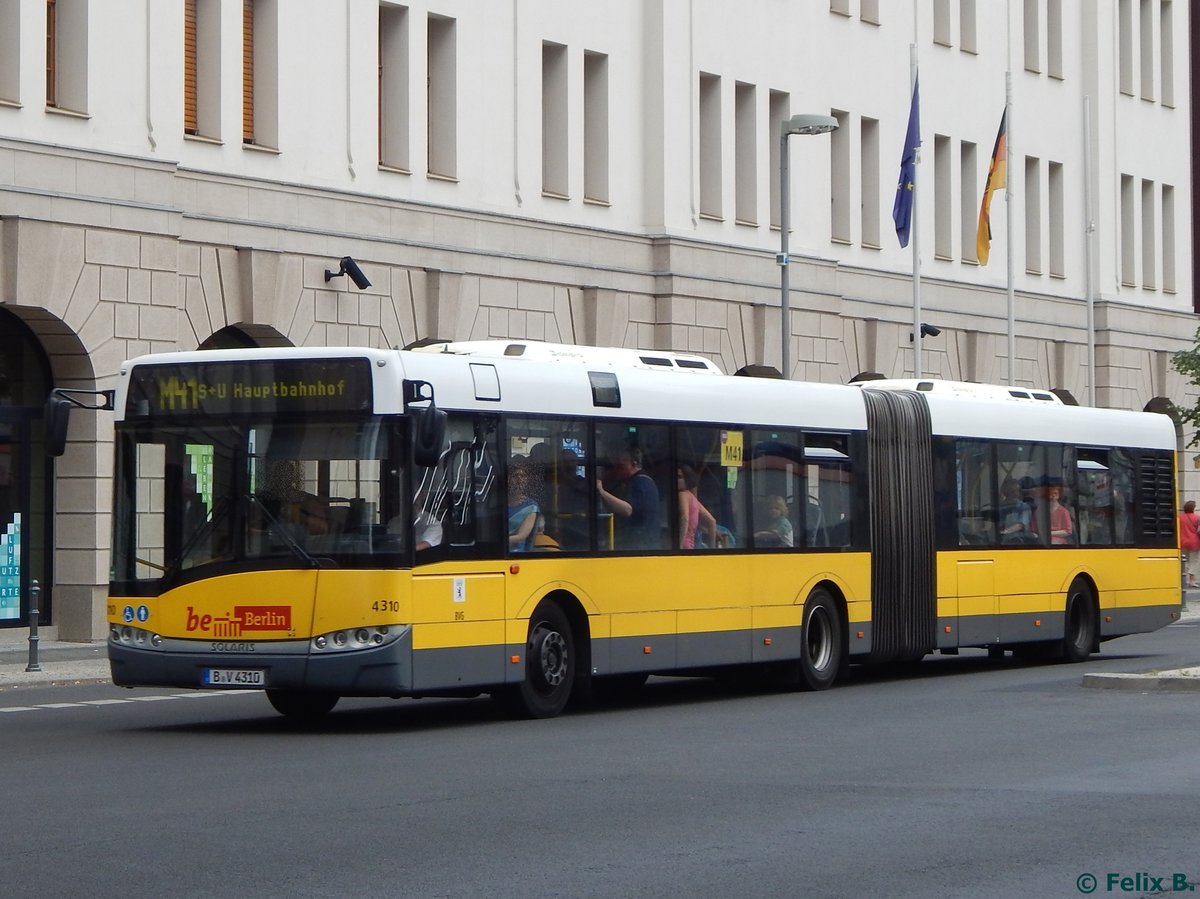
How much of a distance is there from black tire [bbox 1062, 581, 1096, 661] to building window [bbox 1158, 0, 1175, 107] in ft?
99.8

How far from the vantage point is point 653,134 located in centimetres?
3756

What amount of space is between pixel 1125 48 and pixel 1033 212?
A: 5.83m

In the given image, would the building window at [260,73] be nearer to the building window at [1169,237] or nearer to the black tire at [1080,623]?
the black tire at [1080,623]

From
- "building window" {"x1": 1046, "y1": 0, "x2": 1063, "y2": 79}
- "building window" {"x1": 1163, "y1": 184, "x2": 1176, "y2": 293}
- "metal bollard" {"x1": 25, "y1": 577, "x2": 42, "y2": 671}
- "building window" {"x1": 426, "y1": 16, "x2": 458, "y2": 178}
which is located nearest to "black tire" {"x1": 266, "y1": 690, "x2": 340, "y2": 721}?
"metal bollard" {"x1": 25, "y1": 577, "x2": 42, "y2": 671}

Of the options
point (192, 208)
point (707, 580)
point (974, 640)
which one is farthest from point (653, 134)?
point (707, 580)

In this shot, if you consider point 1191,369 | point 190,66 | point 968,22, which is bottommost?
point 1191,369

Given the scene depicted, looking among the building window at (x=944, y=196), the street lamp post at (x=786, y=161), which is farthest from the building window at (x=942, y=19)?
the street lamp post at (x=786, y=161)

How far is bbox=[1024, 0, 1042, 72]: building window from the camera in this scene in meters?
48.3

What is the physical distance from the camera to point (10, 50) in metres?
27.2

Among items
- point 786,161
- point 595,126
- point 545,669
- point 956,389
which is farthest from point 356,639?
point 595,126

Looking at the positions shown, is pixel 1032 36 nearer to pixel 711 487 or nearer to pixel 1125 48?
pixel 1125 48

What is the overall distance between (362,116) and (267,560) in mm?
16804

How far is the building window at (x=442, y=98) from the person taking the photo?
111 ft

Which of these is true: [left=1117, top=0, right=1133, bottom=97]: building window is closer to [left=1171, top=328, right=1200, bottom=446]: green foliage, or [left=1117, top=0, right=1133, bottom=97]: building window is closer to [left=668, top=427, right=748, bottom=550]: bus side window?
[left=1171, top=328, right=1200, bottom=446]: green foliage
